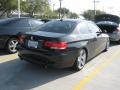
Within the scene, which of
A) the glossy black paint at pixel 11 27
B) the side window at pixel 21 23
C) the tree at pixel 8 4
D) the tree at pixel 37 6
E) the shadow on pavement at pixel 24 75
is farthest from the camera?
the tree at pixel 37 6

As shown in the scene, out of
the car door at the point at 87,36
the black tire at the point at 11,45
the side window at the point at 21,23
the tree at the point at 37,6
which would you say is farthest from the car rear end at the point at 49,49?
the tree at the point at 37,6

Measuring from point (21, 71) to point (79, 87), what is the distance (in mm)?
1875

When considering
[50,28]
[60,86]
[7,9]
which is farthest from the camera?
[7,9]

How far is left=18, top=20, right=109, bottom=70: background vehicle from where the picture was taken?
6.15 m

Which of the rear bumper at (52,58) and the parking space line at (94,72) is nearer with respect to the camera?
the parking space line at (94,72)

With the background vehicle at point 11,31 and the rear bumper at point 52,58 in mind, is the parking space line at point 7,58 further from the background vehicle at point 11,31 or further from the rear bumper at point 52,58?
the rear bumper at point 52,58

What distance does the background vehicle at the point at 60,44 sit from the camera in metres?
6.15

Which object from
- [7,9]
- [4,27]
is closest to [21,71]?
[4,27]

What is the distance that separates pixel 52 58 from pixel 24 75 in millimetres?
947

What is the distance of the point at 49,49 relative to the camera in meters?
6.15

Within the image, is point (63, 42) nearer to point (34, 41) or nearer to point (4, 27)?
point (34, 41)

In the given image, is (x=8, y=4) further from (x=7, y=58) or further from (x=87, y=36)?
(x=87, y=36)

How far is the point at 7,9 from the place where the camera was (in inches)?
2036

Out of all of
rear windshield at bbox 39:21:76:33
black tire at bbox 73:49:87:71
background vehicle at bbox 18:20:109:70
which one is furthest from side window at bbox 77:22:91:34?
black tire at bbox 73:49:87:71
